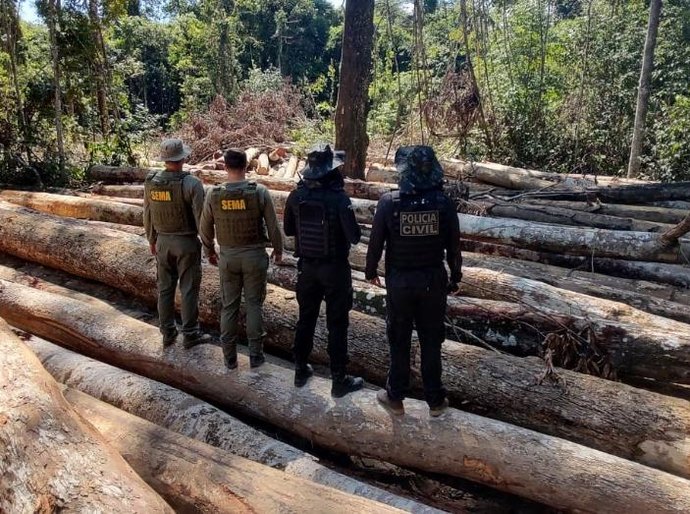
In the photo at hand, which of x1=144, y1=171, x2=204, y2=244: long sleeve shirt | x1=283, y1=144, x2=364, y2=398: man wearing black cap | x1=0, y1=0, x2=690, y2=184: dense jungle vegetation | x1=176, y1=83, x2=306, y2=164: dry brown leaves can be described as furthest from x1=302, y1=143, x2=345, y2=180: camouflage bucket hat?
x1=176, y1=83, x2=306, y2=164: dry brown leaves

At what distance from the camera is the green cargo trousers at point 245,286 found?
4059mm

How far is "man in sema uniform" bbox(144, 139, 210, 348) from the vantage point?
4332 mm

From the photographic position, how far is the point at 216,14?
81.2 ft

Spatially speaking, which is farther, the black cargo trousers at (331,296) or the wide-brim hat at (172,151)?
the wide-brim hat at (172,151)

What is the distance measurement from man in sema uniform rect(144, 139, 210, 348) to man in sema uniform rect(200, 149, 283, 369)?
271 millimetres

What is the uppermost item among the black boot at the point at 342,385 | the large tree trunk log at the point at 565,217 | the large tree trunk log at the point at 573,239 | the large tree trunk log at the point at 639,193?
the large tree trunk log at the point at 639,193

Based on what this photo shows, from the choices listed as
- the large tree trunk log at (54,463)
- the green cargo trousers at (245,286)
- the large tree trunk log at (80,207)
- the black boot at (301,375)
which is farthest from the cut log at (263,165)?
the large tree trunk log at (54,463)

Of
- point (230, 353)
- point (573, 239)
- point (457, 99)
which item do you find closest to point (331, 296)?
point (230, 353)

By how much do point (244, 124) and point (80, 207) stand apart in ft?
29.2

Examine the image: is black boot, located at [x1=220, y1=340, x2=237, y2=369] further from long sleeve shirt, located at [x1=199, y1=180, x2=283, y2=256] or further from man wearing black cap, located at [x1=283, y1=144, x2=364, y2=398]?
long sleeve shirt, located at [x1=199, y1=180, x2=283, y2=256]

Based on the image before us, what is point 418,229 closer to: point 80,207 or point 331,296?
point 331,296

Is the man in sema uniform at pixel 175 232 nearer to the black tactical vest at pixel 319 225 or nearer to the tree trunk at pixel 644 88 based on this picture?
the black tactical vest at pixel 319 225

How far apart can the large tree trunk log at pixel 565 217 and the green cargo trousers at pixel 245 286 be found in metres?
4.45

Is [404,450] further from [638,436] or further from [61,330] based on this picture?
[61,330]
